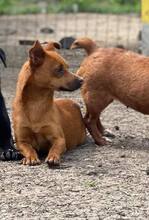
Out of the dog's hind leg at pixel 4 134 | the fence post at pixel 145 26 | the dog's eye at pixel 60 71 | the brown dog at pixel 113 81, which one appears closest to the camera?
the dog's eye at pixel 60 71

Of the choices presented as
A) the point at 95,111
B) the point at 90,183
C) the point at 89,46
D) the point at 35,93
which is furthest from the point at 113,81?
the point at 90,183

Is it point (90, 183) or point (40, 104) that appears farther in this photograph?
point (40, 104)

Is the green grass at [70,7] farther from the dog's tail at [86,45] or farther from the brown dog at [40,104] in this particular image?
the brown dog at [40,104]

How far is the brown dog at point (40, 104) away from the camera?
22.4 feet

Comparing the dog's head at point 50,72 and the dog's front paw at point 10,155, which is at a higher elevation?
the dog's head at point 50,72

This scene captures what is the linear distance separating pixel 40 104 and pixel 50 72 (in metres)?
0.32

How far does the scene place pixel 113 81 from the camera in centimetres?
761

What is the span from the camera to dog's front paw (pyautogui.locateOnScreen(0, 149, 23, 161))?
697 cm

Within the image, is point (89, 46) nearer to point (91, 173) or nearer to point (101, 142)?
point (101, 142)

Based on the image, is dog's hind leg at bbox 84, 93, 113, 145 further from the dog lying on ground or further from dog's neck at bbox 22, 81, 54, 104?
the dog lying on ground

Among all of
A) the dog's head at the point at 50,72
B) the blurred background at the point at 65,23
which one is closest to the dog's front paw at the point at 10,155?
the dog's head at the point at 50,72

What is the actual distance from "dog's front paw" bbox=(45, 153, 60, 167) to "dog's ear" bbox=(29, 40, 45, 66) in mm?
779

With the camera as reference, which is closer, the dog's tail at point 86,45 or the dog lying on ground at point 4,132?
the dog lying on ground at point 4,132

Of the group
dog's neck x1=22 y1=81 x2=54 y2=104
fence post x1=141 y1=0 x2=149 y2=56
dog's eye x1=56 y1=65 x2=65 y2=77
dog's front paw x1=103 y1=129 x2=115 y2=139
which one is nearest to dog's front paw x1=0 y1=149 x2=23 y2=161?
dog's neck x1=22 y1=81 x2=54 y2=104
